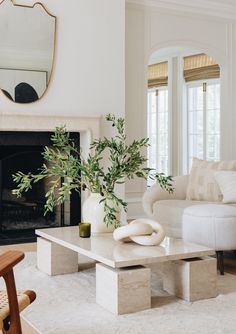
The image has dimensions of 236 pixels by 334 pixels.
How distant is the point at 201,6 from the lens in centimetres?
673

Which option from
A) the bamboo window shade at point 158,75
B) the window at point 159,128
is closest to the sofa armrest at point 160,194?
the window at point 159,128

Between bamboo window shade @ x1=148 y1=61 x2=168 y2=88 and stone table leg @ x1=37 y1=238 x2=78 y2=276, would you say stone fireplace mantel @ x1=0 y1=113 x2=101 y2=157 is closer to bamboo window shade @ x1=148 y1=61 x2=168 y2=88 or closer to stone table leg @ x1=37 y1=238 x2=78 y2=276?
stone table leg @ x1=37 y1=238 x2=78 y2=276

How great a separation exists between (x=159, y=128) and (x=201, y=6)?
9.35 feet

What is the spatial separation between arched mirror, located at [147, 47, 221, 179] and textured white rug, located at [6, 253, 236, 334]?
507 cm

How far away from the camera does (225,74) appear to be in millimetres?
7141

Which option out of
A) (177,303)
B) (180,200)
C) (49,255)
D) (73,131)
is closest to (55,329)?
(177,303)

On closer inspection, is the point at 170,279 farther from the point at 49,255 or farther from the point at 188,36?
the point at 188,36

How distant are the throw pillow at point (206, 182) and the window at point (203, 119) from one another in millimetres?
3371

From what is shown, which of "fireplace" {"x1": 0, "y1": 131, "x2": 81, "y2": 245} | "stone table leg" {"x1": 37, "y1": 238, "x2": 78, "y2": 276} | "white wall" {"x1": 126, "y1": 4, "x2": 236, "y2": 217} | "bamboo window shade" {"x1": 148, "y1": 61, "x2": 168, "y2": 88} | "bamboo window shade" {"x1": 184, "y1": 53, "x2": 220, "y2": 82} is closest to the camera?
"stone table leg" {"x1": 37, "y1": 238, "x2": 78, "y2": 276}

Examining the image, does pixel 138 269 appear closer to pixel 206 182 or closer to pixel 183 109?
pixel 206 182

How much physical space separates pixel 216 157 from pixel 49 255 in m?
5.00

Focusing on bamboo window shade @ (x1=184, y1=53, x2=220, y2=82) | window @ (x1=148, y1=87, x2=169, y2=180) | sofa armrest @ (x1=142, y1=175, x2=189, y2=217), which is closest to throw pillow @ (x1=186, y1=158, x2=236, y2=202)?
sofa armrest @ (x1=142, y1=175, x2=189, y2=217)

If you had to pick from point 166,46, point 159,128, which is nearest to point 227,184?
point 166,46

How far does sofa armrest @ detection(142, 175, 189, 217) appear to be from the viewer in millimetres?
4746
